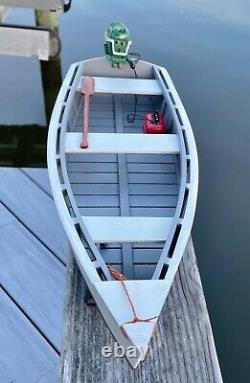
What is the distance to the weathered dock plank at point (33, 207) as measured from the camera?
422 cm

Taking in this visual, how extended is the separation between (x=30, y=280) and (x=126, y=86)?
8.62 ft

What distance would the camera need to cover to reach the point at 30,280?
12.6ft

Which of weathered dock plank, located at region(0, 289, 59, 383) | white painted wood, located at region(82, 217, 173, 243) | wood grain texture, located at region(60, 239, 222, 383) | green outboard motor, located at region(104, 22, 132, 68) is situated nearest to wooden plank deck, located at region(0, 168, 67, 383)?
weathered dock plank, located at region(0, 289, 59, 383)

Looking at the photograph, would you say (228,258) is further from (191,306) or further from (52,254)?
(52,254)

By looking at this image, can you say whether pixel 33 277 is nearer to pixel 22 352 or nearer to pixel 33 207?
pixel 22 352

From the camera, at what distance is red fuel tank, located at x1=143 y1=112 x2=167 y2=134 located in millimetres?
4754

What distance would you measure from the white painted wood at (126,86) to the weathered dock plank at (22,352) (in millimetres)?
2756

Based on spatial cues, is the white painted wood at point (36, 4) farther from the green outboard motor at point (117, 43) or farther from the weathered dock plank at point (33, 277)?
the weathered dock plank at point (33, 277)

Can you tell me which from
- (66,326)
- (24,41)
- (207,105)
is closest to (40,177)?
(66,326)

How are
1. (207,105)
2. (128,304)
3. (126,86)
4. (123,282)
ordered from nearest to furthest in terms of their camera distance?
(128,304) < (123,282) < (126,86) < (207,105)

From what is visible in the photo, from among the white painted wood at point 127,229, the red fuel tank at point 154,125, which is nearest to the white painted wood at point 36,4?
the red fuel tank at point 154,125

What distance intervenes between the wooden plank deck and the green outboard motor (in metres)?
1.72

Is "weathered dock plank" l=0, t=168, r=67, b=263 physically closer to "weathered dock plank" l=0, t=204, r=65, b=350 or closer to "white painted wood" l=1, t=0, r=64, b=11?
"weathered dock plank" l=0, t=204, r=65, b=350

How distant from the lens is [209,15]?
10164mm
